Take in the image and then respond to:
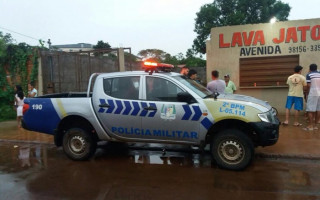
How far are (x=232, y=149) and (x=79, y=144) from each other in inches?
126

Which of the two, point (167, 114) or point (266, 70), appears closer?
point (167, 114)

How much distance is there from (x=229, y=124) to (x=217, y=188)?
137 centimetres

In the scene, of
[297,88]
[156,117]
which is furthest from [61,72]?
[297,88]

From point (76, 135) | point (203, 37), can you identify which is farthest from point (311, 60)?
point (203, 37)

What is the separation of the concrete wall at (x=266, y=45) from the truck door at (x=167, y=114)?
602cm

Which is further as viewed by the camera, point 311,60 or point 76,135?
point 311,60

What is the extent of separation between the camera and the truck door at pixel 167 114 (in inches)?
226

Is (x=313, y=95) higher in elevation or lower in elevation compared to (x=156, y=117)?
higher

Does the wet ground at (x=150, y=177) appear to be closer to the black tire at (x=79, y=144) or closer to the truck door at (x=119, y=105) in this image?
the black tire at (x=79, y=144)

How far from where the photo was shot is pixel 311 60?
35.1ft

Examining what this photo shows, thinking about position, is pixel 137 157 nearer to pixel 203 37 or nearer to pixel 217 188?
pixel 217 188

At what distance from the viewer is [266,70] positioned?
36.5 ft

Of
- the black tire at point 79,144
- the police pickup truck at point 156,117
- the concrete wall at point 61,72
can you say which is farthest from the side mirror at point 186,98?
the concrete wall at point 61,72

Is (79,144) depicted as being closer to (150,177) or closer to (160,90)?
(150,177)
